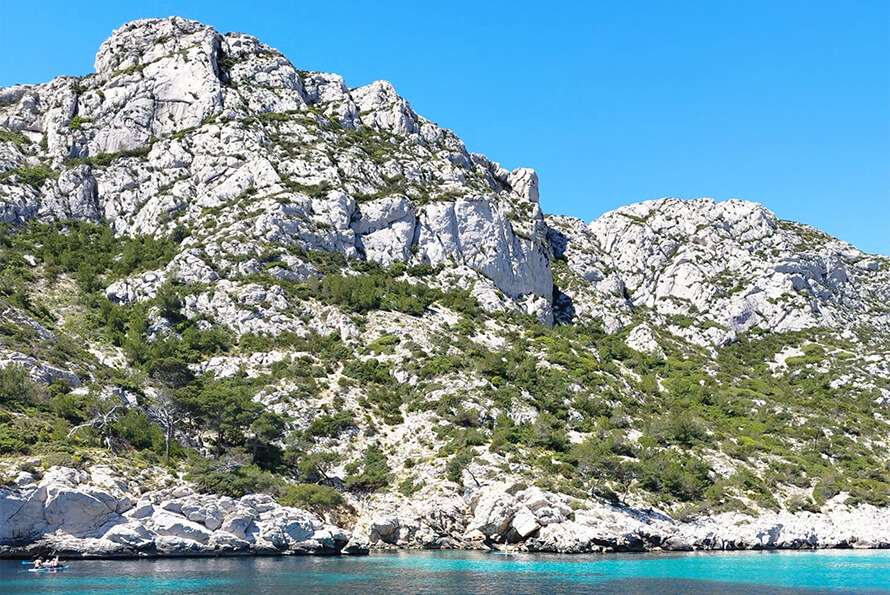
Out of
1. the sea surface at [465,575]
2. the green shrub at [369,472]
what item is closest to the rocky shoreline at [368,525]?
the green shrub at [369,472]

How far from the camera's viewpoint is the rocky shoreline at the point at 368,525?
157 ft

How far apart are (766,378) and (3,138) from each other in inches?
5531

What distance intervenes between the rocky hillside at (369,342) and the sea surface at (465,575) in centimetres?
660

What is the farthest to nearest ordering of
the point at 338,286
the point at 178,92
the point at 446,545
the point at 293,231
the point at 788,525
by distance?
the point at 178,92
the point at 293,231
the point at 338,286
the point at 788,525
the point at 446,545

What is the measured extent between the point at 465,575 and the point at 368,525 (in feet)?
67.0

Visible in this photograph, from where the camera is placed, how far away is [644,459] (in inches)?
2975

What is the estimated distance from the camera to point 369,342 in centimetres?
9212

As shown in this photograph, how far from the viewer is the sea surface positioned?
3747 centimetres

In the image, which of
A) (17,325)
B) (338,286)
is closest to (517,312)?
(338,286)

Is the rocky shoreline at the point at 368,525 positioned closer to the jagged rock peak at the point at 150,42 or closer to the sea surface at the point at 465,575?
the sea surface at the point at 465,575

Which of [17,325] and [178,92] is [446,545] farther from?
[178,92]

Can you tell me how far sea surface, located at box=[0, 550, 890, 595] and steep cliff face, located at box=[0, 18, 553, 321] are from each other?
58.1 metres

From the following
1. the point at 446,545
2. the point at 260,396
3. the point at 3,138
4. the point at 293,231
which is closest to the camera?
the point at 446,545

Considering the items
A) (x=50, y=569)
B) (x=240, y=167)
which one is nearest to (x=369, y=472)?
(x=50, y=569)
